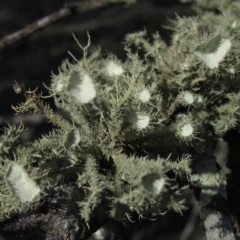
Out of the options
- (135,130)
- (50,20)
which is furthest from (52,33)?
(135,130)

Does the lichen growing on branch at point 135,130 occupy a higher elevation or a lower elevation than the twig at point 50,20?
lower

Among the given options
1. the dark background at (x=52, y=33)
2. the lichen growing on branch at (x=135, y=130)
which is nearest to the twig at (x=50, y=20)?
the lichen growing on branch at (x=135, y=130)

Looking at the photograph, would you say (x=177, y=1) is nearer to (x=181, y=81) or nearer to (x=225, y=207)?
→ (x=181, y=81)

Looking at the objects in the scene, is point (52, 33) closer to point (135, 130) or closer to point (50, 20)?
point (50, 20)

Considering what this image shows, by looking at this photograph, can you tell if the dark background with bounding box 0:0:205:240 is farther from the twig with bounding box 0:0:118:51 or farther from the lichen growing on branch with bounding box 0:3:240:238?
the lichen growing on branch with bounding box 0:3:240:238

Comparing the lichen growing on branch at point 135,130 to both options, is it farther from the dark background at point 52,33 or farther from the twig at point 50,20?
the dark background at point 52,33

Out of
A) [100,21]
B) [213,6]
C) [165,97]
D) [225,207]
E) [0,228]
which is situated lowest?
[0,228]

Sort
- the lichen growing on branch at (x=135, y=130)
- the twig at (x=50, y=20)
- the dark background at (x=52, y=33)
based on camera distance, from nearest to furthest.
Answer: the lichen growing on branch at (x=135, y=130), the twig at (x=50, y=20), the dark background at (x=52, y=33)

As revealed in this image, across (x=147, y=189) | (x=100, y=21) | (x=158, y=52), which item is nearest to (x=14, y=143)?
(x=147, y=189)

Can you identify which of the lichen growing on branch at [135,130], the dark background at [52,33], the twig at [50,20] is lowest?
the lichen growing on branch at [135,130]

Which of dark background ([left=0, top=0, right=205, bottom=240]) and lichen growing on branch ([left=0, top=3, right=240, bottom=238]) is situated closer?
lichen growing on branch ([left=0, top=3, right=240, bottom=238])

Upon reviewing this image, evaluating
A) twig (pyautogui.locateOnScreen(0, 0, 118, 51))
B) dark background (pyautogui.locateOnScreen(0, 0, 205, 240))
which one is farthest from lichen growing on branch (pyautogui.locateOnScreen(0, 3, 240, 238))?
dark background (pyautogui.locateOnScreen(0, 0, 205, 240))
